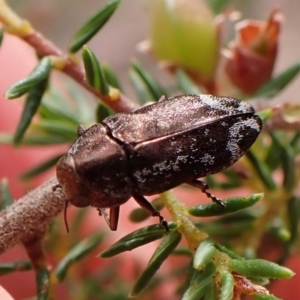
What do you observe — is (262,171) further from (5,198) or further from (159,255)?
(5,198)

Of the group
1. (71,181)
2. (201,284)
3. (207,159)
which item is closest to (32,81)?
(71,181)

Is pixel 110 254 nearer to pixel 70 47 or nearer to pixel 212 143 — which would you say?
pixel 212 143

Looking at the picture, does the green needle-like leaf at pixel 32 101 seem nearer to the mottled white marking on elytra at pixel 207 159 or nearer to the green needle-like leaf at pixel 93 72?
the green needle-like leaf at pixel 93 72

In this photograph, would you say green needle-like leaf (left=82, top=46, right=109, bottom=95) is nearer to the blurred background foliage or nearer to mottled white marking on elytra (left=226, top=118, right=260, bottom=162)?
the blurred background foliage

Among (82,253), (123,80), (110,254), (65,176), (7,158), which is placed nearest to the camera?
(110,254)

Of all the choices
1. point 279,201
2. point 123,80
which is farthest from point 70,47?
point 123,80

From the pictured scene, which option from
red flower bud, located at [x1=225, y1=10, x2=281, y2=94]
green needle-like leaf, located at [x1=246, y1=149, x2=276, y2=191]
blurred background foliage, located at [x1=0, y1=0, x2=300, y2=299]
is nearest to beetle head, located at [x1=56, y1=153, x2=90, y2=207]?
blurred background foliage, located at [x1=0, y1=0, x2=300, y2=299]
